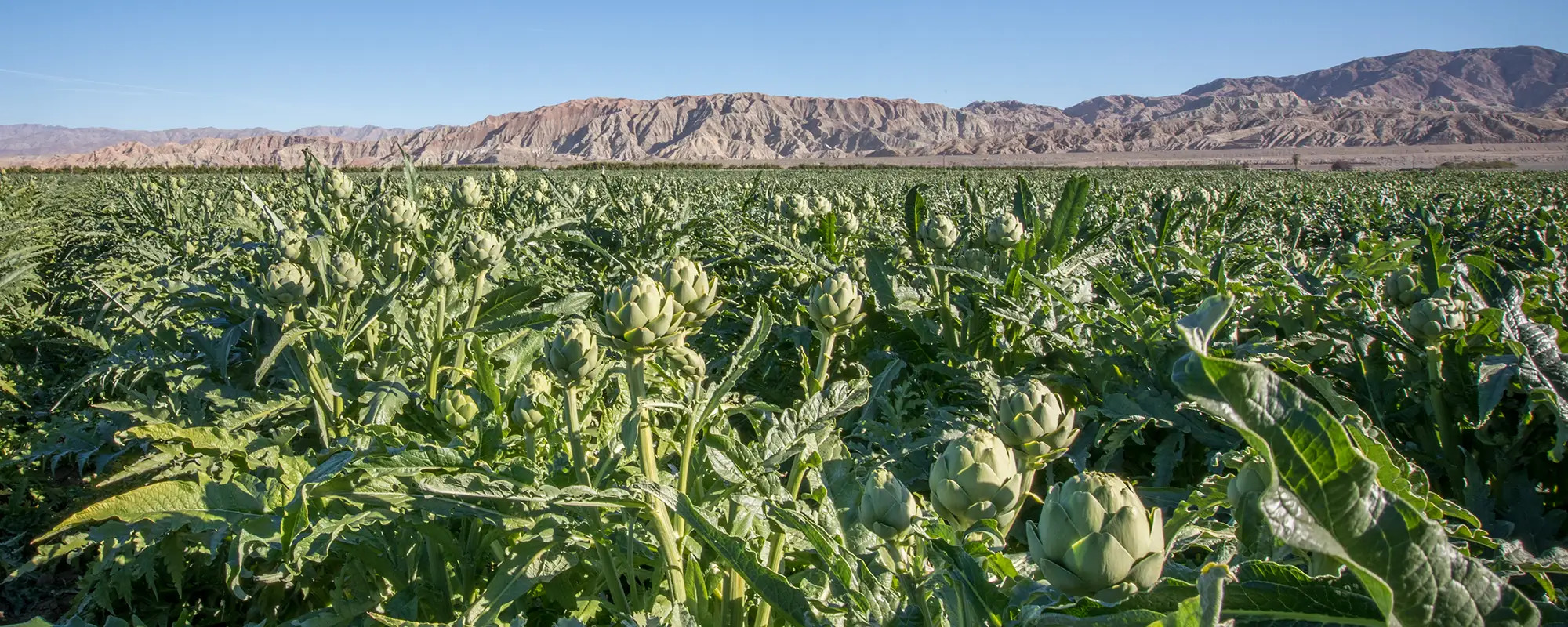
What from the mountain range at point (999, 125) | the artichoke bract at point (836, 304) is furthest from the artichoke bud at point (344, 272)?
the mountain range at point (999, 125)

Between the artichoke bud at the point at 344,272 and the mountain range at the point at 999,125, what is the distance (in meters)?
84.3

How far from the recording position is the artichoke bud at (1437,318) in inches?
66.6

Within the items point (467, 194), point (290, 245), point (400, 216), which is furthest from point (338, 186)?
point (290, 245)

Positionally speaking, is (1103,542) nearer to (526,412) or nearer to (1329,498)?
(1329,498)

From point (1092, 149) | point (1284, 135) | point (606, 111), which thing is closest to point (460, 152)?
point (606, 111)

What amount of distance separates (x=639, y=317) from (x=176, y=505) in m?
0.80

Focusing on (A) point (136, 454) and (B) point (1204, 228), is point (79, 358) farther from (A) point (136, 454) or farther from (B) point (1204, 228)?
(B) point (1204, 228)

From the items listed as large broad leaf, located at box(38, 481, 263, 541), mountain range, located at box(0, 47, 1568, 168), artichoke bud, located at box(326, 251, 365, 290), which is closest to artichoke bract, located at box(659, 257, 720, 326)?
large broad leaf, located at box(38, 481, 263, 541)

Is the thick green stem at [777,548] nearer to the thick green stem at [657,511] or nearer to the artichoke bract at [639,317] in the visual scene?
the thick green stem at [657,511]

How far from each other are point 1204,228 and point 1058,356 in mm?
2556

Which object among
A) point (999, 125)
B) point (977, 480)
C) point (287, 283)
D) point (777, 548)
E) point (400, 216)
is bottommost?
point (777, 548)

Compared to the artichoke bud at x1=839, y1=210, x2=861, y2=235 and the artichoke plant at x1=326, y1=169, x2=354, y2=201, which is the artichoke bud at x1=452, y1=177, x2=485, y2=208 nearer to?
the artichoke plant at x1=326, y1=169, x2=354, y2=201

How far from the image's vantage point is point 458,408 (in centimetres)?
173

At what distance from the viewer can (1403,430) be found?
203cm
